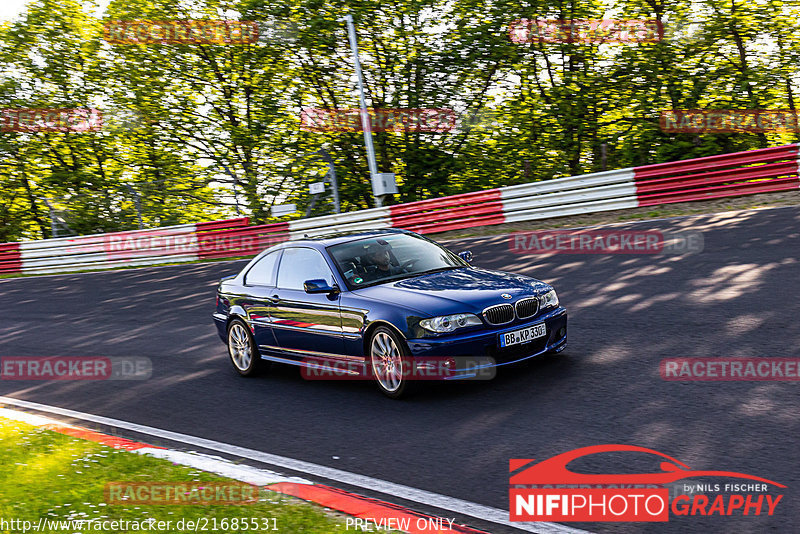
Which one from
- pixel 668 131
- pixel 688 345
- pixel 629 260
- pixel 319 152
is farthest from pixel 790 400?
pixel 319 152

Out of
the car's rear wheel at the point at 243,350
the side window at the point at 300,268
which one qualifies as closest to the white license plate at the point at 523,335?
the side window at the point at 300,268

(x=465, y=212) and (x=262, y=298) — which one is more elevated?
(x=465, y=212)

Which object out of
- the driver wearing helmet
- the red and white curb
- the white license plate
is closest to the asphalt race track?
the red and white curb

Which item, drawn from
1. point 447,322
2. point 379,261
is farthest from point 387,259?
point 447,322

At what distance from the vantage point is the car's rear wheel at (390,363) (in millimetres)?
6895

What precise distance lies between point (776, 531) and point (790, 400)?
2.00m

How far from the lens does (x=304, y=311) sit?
800 cm

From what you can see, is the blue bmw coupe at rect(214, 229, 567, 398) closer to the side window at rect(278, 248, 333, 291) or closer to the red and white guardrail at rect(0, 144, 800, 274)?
the side window at rect(278, 248, 333, 291)

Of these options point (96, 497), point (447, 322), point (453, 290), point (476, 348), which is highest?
point (453, 290)

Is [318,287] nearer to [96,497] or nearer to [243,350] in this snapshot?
[243,350]

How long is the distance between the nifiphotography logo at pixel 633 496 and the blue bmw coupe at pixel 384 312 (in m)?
1.98

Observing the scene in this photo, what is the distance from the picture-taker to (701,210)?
1531 cm

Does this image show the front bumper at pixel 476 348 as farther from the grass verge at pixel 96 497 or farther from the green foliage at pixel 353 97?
the green foliage at pixel 353 97

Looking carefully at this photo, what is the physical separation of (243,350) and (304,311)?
1.35 meters
